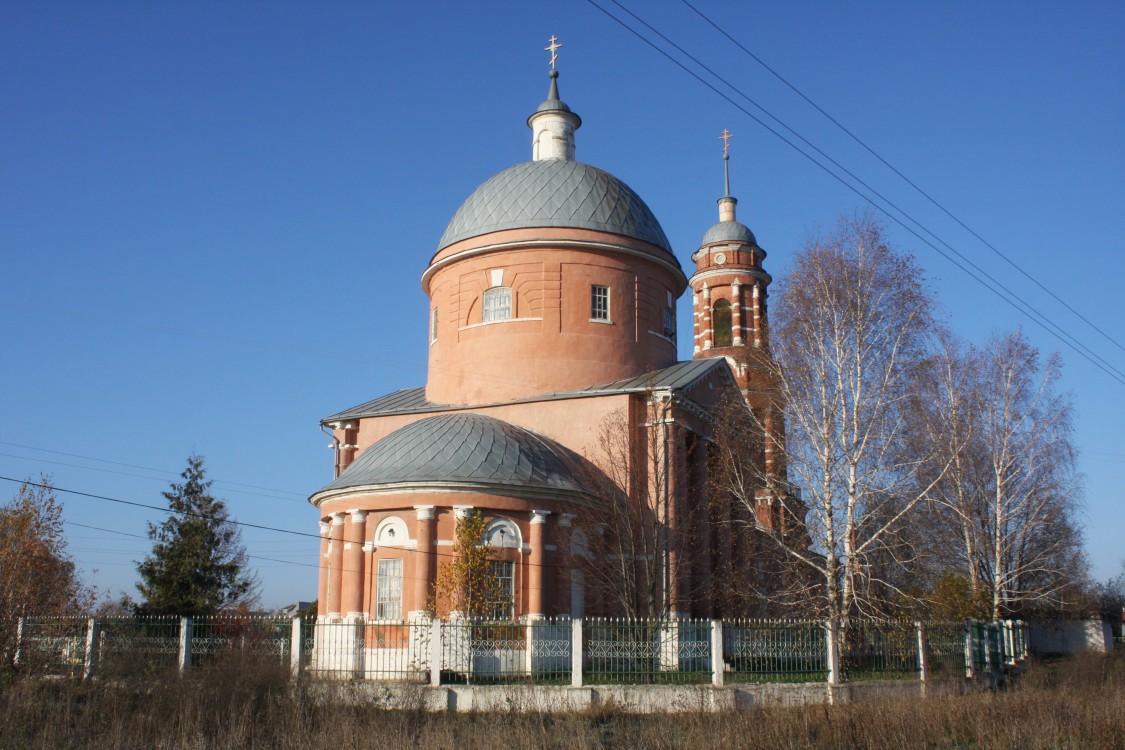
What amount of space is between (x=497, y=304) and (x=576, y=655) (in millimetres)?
10697

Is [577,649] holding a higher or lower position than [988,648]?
higher

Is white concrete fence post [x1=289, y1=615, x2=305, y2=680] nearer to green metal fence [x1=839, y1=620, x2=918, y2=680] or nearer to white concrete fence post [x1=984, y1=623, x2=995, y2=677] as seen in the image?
green metal fence [x1=839, y1=620, x2=918, y2=680]

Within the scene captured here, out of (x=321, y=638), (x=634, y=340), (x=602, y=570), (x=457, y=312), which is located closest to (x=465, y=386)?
(x=457, y=312)

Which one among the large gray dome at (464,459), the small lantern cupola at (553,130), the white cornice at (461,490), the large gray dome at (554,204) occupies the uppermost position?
the small lantern cupola at (553,130)

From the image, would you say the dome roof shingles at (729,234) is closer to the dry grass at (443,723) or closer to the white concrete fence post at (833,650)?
the white concrete fence post at (833,650)

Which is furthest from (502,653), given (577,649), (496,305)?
(496,305)

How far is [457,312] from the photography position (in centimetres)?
2534

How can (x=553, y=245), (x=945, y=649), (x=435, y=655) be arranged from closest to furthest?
(x=435, y=655)
(x=945, y=649)
(x=553, y=245)

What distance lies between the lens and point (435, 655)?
1609 cm

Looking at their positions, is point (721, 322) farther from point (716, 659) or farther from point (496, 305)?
Result: point (716, 659)

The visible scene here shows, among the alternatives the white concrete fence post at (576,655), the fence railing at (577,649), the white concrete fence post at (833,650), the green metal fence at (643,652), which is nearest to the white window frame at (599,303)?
the fence railing at (577,649)

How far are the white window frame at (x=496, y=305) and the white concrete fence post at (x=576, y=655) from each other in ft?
32.3

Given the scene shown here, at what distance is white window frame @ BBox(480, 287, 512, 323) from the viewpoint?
24670mm

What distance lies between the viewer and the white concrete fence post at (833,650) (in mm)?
16359
